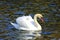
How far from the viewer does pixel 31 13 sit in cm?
1823

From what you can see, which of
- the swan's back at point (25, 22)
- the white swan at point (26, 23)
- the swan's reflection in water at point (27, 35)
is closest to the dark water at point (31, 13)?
the swan's reflection in water at point (27, 35)

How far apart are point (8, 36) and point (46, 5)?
6464 mm

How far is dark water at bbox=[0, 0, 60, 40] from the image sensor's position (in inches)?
571

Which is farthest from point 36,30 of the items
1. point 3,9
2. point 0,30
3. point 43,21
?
point 3,9

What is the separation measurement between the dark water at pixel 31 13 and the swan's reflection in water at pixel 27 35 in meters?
0.20

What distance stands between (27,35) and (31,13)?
3.88 m

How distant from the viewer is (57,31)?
1498cm

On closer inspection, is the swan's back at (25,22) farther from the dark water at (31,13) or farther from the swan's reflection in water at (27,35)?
the swan's reflection in water at (27,35)

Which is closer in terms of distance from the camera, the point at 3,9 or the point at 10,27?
the point at 10,27

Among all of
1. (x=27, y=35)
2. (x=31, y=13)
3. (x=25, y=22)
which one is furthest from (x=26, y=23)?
(x=31, y=13)

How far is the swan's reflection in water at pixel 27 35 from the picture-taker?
46.1 feet

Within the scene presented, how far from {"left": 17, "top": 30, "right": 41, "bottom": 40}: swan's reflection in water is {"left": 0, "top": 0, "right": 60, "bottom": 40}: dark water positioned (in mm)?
198

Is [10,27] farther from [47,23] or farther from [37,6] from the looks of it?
[37,6]

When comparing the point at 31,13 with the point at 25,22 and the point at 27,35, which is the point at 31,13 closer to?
the point at 25,22
